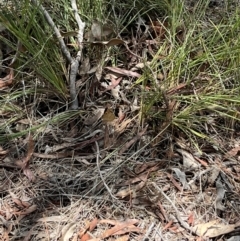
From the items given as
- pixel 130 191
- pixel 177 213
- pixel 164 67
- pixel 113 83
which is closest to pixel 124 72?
pixel 113 83

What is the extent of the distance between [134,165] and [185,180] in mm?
212

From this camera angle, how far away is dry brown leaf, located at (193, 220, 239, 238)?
181 centimetres

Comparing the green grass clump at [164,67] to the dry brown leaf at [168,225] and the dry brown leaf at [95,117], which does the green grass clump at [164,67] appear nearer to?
the dry brown leaf at [95,117]

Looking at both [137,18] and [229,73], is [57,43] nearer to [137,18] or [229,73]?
[137,18]

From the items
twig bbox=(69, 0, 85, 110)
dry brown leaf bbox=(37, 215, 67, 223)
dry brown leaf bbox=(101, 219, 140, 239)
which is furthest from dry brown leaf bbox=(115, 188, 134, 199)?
twig bbox=(69, 0, 85, 110)

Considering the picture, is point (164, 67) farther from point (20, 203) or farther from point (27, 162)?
point (20, 203)

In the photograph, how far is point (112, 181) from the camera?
1973 millimetres

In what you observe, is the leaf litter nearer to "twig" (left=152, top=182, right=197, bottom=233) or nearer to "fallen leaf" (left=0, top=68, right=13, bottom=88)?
"twig" (left=152, top=182, right=197, bottom=233)

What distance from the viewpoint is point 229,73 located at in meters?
2.19

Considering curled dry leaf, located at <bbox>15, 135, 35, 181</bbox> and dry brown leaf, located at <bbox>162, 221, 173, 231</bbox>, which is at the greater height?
curled dry leaf, located at <bbox>15, 135, 35, 181</bbox>

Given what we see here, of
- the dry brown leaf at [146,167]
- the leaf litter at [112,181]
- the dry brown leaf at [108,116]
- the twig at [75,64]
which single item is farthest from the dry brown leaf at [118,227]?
the twig at [75,64]

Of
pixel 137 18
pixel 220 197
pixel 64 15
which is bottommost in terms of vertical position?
pixel 220 197

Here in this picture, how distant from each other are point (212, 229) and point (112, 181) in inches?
16.8

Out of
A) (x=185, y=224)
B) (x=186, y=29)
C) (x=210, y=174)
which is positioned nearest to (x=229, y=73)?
(x=186, y=29)
